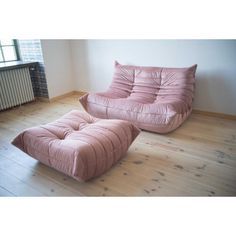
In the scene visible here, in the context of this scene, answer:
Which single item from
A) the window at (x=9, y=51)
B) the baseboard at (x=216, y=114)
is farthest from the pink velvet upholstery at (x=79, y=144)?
the window at (x=9, y=51)

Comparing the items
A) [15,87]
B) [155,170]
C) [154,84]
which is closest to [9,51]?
[15,87]

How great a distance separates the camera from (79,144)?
1.67 m

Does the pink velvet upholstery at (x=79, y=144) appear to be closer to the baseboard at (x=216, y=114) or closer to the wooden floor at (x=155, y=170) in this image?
the wooden floor at (x=155, y=170)

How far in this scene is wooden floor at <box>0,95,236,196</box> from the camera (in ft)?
5.52

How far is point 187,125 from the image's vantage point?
2773 mm

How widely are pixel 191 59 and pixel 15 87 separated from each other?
8.77 ft

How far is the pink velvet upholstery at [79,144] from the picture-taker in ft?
5.36

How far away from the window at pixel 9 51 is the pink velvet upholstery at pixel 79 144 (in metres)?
2.21

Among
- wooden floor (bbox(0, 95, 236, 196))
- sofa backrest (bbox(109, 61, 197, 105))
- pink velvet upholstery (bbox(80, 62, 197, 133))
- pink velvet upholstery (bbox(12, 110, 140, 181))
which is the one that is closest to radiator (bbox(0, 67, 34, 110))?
wooden floor (bbox(0, 95, 236, 196))

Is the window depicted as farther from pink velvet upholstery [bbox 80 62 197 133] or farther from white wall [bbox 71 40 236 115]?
pink velvet upholstery [bbox 80 62 197 133]

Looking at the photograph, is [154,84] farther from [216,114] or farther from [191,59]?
[216,114]
